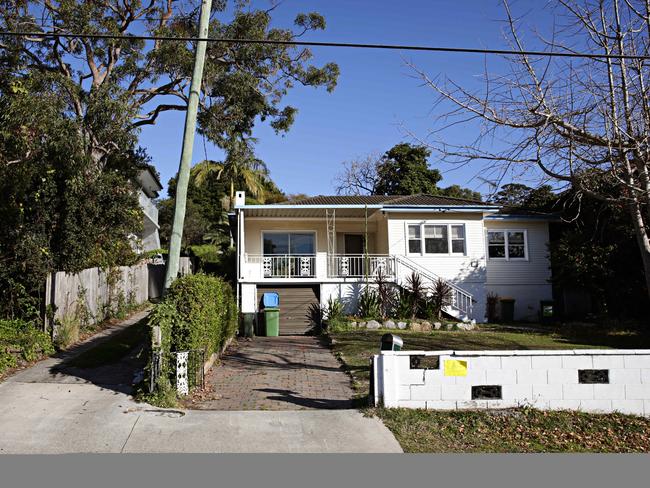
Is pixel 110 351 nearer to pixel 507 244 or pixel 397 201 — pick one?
pixel 397 201

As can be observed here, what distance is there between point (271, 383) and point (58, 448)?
406 centimetres

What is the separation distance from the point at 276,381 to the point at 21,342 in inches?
207

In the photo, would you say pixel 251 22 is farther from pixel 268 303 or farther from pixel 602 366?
pixel 602 366

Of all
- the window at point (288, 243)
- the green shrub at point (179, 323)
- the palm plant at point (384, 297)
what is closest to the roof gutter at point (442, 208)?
the palm plant at point (384, 297)

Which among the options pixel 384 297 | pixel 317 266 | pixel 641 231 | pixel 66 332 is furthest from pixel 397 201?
pixel 66 332

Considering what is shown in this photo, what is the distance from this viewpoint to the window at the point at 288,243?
21.5 m

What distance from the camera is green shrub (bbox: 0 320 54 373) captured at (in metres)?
9.74

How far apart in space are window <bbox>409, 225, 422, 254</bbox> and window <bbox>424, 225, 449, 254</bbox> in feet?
0.82

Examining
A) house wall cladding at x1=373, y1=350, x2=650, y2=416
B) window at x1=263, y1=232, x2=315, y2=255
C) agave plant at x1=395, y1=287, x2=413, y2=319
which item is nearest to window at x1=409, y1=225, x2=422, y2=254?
agave plant at x1=395, y1=287, x2=413, y2=319

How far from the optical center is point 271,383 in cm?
931

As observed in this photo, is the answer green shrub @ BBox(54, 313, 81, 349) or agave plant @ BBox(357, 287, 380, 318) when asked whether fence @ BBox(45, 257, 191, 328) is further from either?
agave plant @ BBox(357, 287, 380, 318)

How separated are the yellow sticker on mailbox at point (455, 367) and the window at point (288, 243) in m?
14.5

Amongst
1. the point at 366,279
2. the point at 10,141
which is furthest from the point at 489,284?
the point at 10,141

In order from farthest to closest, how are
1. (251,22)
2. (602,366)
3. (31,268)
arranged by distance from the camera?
(251,22) → (31,268) → (602,366)
